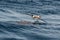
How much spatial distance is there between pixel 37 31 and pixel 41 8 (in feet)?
13.5

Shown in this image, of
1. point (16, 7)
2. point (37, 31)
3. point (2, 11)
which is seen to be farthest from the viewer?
point (16, 7)

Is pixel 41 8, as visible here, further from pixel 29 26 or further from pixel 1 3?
pixel 29 26

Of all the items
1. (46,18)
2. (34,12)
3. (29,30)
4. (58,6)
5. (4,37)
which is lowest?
(4,37)

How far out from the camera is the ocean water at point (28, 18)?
8672 mm

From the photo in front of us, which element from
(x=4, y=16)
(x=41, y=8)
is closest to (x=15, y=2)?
(x=41, y=8)

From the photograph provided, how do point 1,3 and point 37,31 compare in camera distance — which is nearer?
point 37,31

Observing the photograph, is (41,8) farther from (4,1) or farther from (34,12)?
(4,1)

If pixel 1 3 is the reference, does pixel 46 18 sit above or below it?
below

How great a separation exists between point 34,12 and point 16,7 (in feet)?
4.60

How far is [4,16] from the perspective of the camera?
11.0 m

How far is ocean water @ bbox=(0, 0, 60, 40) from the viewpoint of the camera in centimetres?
867

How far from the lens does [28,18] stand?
10922mm

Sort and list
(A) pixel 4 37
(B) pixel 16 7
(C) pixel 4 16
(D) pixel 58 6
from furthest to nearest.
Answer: (D) pixel 58 6 → (B) pixel 16 7 → (C) pixel 4 16 → (A) pixel 4 37

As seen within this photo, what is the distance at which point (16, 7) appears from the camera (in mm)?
12961
